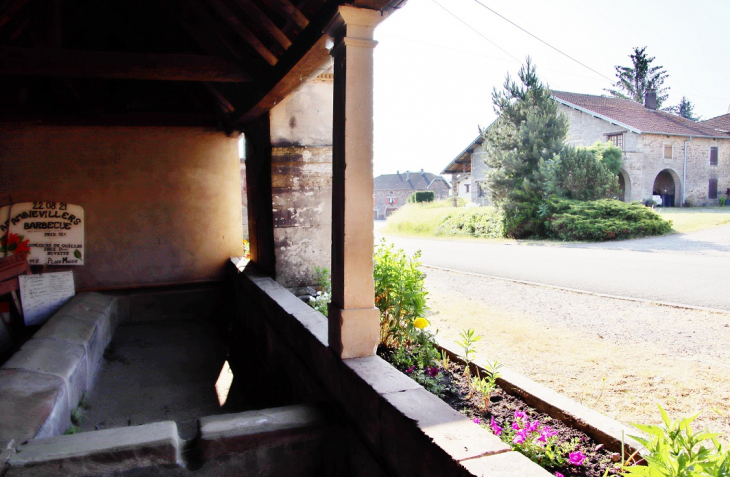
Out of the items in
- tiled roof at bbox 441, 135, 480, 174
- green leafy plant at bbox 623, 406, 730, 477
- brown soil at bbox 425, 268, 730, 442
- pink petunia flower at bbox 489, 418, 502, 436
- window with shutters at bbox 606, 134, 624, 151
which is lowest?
brown soil at bbox 425, 268, 730, 442

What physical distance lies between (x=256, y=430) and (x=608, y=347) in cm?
301

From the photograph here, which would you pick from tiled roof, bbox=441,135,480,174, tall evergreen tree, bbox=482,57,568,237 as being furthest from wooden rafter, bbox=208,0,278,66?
tiled roof, bbox=441,135,480,174

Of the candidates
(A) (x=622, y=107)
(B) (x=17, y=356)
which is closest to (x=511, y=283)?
(B) (x=17, y=356)

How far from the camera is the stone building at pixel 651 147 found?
22.0 m

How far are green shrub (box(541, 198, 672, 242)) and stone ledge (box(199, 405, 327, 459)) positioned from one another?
13.1 m

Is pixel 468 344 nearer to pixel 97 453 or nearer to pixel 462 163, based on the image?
pixel 97 453

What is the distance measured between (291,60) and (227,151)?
367 centimetres

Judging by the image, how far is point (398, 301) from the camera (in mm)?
3348

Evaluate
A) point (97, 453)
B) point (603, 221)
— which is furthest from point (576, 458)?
point (603, 221)

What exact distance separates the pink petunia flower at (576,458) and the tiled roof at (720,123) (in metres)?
30.5

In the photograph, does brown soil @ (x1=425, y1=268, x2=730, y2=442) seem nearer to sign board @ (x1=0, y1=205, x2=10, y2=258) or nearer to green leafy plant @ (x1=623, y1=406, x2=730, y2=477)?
green leafy plant @ (x1=623, y1=406, x2=730, y2=477)

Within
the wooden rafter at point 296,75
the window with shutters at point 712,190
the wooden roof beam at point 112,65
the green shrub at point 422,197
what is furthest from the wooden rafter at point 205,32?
the window with shutters at point 712,190

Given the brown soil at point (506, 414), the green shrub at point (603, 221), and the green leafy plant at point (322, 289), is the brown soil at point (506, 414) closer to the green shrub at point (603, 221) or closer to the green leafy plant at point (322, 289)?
the green leafy plant at point (322, 289)

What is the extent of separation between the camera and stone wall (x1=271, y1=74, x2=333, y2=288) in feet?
15.9
